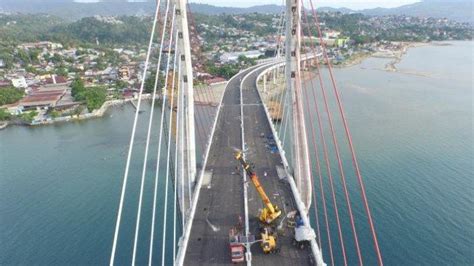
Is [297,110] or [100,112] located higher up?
[297,110]

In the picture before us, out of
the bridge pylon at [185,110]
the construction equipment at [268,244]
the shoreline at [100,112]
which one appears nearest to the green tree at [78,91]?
the shoreline at [100,112]

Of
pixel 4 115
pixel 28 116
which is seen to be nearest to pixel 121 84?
pixel 28 116

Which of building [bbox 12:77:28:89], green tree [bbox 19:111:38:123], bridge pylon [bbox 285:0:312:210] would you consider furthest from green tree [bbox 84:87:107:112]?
bridge pylon [bbox 285:0:312:210]

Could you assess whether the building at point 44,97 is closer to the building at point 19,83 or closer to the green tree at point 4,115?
the building at point 19,83

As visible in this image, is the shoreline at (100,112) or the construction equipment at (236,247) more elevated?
the construction equipment at (236,247)

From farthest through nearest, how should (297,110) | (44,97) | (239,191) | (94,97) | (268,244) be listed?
(44,97)
(94,97)
(297,110)
(239,191)
(268,244)

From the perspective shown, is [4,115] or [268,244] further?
[4,115]

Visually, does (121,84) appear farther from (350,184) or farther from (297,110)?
(297,110)
